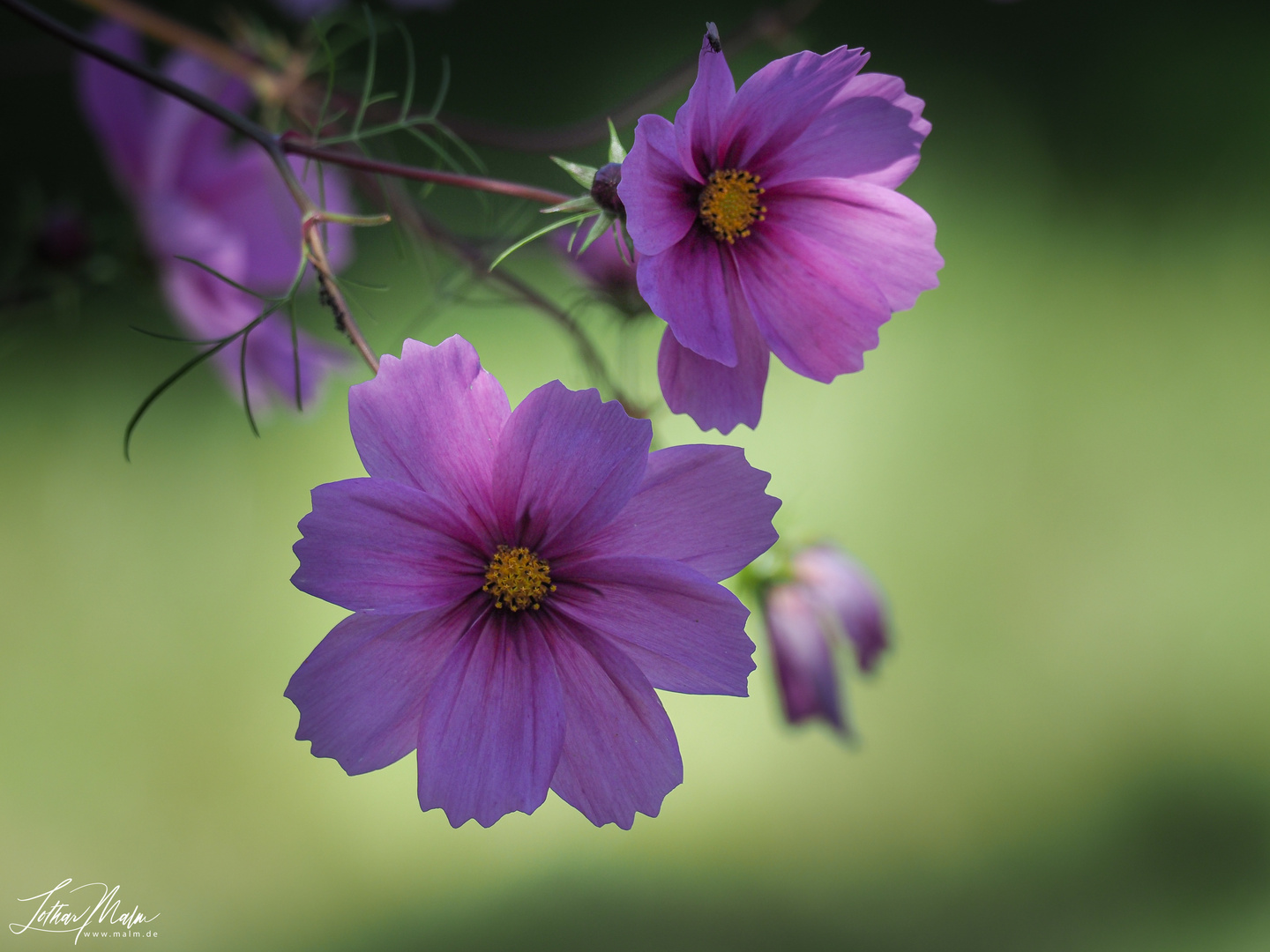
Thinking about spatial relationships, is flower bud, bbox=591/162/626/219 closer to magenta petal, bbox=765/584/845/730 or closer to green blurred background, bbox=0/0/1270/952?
magenta petal, bbox=765/584/845/730

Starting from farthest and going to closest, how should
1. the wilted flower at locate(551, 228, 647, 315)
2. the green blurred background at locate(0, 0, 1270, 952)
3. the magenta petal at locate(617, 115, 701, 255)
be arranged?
the green blurred background at locate(0, 0, 1270, 952)
the wilted flower at locate(551, 228, 647, 315)
the magenta petal at locate(617, 115, 701, 255)

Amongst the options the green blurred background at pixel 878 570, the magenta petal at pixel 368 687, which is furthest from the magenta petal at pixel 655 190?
the green blurred background at pixel 878 570

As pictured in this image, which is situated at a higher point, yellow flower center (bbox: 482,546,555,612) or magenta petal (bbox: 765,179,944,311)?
magenta petal (bbox: 765,179,944,311)

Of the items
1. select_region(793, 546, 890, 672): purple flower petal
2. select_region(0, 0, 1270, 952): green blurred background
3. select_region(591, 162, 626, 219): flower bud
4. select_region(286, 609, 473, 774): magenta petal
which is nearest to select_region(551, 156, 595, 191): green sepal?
select_region(591, 162, 626, 219): flower bud

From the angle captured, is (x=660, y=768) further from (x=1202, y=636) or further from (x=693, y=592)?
(x=1202, y=636)

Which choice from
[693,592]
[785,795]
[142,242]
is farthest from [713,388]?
[785,795]

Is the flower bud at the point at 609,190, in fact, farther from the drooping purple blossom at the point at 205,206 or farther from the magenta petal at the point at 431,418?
the drooping purple blossom at the point at 205,206

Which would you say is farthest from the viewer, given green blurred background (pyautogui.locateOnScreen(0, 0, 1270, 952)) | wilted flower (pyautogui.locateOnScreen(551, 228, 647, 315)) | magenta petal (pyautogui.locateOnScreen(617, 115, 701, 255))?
green blurred background (pyautogui.locateOnScreen(0, 0, 1270, 952))

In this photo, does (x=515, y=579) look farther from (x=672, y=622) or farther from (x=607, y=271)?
(x=607, y=271)
